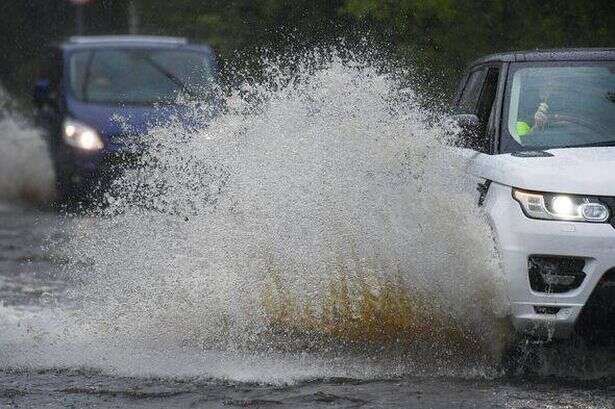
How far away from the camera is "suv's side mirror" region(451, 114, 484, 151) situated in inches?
309

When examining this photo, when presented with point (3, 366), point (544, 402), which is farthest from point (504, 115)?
point (3, 366)

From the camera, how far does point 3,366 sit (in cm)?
729

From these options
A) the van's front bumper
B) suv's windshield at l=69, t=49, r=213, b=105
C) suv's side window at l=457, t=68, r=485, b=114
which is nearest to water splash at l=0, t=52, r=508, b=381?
the van's front bumper

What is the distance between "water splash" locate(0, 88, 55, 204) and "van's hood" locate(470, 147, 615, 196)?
10.8m

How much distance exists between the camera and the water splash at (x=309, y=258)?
739cm

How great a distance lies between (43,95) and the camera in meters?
17.0

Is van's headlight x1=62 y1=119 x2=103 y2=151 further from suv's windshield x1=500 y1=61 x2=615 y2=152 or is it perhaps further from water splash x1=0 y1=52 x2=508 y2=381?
suv's windshield x1=500 y1=61 x2=615 y2=152

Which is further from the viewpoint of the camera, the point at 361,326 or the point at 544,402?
the point at 361,326

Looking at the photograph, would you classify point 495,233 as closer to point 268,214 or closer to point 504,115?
point 504,115

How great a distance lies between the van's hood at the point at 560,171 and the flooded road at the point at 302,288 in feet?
0.89

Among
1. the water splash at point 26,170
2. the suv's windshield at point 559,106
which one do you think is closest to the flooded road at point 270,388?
the suv's windshield at point 559,106

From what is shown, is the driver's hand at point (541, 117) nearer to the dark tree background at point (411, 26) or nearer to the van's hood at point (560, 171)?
the van's hood at point (560, 171)

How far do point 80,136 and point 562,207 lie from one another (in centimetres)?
952

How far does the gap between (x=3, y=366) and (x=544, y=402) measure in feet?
8.33
